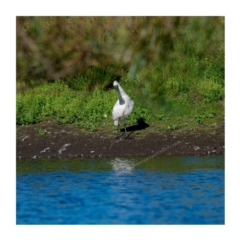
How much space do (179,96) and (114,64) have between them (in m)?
1.65

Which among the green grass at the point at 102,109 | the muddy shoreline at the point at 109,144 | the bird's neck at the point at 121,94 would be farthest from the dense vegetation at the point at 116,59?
the bird's neck at the point at 121,94

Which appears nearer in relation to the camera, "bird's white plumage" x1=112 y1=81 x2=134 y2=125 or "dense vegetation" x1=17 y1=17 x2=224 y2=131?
"bird's white plumage" x1=112 y1=81 x2=134 y2=125

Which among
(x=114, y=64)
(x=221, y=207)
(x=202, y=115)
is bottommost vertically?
(x=221, y=207)

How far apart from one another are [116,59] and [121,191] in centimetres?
649

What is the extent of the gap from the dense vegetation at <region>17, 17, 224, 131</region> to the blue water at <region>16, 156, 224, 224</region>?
335cm

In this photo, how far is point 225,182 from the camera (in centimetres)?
1019

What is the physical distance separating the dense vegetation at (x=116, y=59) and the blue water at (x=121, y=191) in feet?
11.0

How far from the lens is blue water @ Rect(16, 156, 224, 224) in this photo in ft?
28.7

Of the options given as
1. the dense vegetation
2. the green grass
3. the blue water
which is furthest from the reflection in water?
the dense vegetation

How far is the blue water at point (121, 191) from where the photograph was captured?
873cm

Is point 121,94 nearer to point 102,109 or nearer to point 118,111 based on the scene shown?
point 118,111

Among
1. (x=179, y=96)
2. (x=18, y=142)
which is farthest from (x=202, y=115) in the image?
(x=18, y=142)

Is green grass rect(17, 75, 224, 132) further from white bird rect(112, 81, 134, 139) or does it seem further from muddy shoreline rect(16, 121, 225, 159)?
white bird rect(112, 81, 134, 139)

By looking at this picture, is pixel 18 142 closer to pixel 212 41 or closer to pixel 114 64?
pixel 114 64
